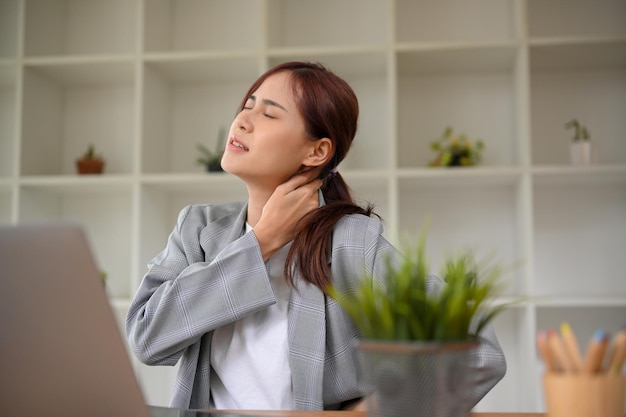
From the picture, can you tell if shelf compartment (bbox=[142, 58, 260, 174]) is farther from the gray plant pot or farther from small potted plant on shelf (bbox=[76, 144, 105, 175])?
the gray plant pot

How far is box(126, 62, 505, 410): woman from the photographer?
A: 1.35 m

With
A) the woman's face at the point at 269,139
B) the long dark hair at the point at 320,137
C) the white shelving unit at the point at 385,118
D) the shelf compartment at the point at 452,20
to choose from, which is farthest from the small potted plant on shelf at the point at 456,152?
the woman's face at the point at 269,139

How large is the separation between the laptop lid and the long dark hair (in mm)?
741

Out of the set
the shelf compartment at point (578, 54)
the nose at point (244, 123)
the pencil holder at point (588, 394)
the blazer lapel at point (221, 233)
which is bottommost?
the pencil holder at point (588, 394)

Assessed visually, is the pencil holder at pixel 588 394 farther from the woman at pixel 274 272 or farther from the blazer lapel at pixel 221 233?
the blazer lapel at pixel 221 233

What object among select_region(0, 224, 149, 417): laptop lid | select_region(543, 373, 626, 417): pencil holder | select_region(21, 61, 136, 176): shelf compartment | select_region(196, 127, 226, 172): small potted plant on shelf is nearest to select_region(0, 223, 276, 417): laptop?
select_region(0, 224, 149, 417): laptop lid

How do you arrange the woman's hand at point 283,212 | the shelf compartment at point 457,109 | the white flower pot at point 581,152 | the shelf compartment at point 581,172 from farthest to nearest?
the shelf compartment at point 457,109, the white flower pot at point 581,152, the shelf compartment at point 581,172, the woman's hand at point 283,212

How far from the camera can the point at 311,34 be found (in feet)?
10.7

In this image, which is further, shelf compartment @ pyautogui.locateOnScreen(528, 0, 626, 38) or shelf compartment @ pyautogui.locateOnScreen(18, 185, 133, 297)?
shelf compartment @ pyautogui.locateOnScreen(18, 185, 133, 297)

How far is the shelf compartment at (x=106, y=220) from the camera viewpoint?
10.7 ft

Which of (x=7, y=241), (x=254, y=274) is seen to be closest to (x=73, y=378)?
(x=7, y=241)

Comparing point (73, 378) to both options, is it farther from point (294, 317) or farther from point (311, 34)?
point (311, 34)

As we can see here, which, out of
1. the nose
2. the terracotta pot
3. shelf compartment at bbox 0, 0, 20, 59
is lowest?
the nose

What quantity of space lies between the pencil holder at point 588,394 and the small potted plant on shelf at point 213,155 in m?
2.40
